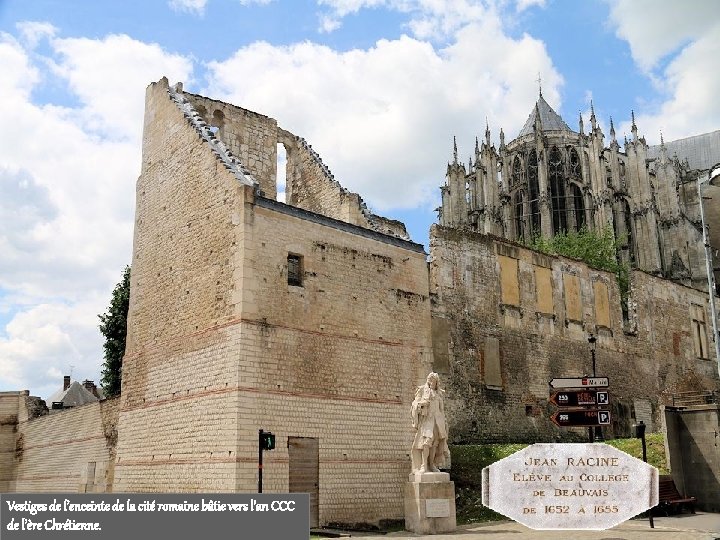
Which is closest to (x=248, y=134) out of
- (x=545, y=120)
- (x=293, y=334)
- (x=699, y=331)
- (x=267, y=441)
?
(x=293, y=334)

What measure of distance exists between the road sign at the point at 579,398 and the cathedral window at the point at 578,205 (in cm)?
5387

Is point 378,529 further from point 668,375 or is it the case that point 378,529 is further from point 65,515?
point 668,375

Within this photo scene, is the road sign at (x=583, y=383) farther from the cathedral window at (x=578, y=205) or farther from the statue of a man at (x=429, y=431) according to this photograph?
the cathedral window at (x=578, y=205)

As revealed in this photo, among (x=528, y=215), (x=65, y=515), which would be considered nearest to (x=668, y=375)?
(x=65, y=515)

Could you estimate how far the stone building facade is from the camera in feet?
55.5

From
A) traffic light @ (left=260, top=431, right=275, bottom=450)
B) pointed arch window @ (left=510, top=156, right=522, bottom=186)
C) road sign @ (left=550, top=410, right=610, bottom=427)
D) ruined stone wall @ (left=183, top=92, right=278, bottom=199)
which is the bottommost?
traffic light @ (left=260, top=431, right=275, bottom=450)

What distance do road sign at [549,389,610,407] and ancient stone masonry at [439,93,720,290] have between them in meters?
44.3

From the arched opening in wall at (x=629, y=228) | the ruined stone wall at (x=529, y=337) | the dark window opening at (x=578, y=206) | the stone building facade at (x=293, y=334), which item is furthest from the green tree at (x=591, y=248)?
the stone building facade at (x=293, y=334)

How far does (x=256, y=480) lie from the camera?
16.1 m

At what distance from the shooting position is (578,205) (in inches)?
2653

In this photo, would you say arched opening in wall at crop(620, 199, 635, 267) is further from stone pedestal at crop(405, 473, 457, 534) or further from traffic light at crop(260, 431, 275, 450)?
traffic light at crop(260, 431, 275, 450)

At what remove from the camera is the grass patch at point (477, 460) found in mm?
19406

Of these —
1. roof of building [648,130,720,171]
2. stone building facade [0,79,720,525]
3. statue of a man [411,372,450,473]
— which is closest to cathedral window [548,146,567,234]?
roof of building [648,130,720,171]

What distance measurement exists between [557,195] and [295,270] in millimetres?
53761
